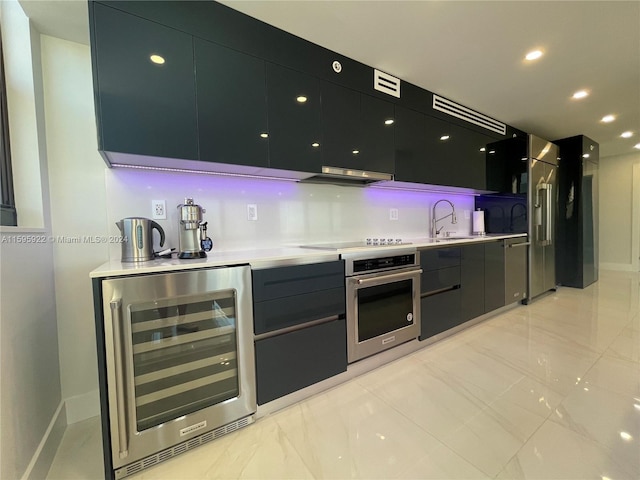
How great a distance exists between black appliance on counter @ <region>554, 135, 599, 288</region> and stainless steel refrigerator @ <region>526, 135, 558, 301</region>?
377 mm

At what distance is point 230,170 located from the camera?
1.77m

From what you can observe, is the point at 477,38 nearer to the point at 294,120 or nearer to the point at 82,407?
the point at 294,120

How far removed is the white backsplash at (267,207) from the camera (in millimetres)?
1646

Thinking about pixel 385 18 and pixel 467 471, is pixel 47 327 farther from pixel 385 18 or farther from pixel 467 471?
pixel 385 18

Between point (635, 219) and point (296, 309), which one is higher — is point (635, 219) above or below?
above

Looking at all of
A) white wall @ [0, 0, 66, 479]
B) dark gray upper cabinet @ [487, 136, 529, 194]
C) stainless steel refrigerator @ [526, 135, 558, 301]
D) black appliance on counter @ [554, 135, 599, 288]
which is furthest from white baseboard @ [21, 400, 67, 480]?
black appliance on counter @ [554, 135, 599, 288]

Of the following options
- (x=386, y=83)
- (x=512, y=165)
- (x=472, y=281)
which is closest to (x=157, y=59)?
(x=386, y=83)

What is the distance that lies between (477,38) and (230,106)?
1705 millimetres

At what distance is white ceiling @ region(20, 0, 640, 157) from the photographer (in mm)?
1528

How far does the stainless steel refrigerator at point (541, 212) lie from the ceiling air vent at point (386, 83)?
2.17 meters

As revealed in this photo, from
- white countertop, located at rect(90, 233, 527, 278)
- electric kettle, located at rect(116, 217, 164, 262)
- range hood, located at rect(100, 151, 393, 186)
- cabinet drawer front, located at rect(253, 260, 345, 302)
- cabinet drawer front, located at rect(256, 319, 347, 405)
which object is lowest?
cabinet drawer front, located at rect(256, 319, 347, 405)

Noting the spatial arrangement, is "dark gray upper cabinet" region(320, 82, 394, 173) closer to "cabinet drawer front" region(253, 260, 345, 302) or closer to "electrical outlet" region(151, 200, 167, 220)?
"cabinet drawer front" region(253, 260, 345, 302)

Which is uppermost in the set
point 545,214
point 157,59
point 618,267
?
point 157,59

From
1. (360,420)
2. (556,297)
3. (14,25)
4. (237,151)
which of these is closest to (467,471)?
(360,420)
